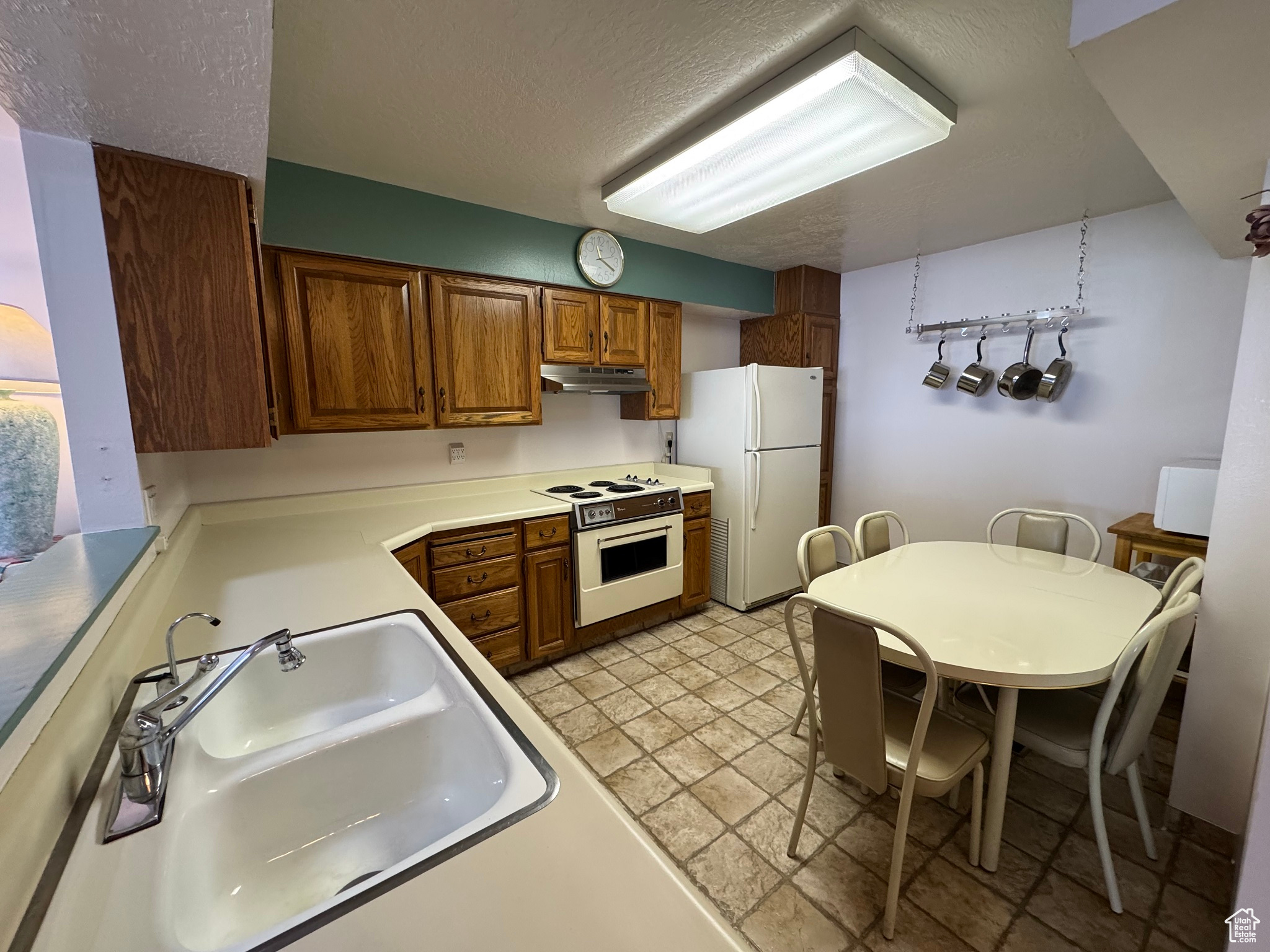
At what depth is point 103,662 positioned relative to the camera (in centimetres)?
85

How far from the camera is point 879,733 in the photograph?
4.31 ft

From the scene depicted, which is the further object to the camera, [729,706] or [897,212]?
[897,212]

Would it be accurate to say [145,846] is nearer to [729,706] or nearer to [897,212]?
[729,706]

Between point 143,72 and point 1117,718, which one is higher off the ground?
point 143,72

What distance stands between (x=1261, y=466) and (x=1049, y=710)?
93 cm

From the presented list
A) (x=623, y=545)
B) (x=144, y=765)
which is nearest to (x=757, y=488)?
(x=623, y=545)

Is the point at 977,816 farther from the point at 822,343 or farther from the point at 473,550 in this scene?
the point at 822,343

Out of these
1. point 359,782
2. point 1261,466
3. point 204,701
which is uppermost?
point 1261,466

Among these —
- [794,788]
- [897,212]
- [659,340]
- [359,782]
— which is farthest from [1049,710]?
[659,340]

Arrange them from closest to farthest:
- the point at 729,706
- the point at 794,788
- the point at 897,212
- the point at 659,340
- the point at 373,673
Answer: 1. the point at 373,673
2. the point at 794,788
3. the point at 729,706
4. the point at 897,212
5. the point at 659,340

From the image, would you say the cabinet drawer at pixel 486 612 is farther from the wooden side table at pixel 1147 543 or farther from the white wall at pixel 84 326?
the wooden side table at pixel 1147 543

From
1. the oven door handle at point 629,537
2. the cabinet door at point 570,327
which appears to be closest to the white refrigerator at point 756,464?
the oven door handle at point 629,537

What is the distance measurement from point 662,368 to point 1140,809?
2842 mm

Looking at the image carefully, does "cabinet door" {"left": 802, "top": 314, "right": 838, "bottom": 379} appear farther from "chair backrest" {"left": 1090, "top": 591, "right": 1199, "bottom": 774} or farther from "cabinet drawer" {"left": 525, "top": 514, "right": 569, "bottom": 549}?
"chair backrest" {"left": 1090, "top": 591, "right": 1199, "bottom": 774}
